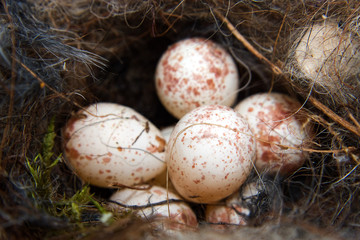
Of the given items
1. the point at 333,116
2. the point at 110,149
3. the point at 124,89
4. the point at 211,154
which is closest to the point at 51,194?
the point at 110,149

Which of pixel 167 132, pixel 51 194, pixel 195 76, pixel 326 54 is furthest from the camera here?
pixel 167 132

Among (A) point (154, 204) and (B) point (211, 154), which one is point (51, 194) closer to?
(A) point (154, 204)

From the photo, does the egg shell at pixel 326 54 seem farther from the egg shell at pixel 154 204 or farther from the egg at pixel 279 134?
the egg shell at pixel 154 204

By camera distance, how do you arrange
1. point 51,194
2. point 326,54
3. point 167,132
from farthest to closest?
1. point 167,132
2. point 326,54
3. point 51,194

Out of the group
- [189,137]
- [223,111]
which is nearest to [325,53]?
[223,111]

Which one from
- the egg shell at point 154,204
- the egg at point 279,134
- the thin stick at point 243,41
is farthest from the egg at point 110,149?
the thin stick at point 243,41

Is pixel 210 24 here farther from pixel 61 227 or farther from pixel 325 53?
pixel 61 227

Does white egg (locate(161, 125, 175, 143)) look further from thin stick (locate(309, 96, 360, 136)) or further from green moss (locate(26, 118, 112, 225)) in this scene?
thin stick (locate(309, 96, 360, 136))
